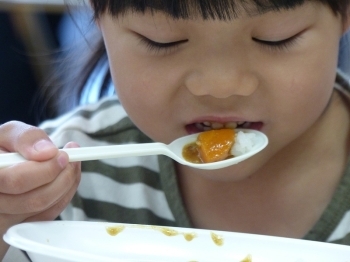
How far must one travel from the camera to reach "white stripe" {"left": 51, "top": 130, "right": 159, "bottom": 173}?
3.30 ft

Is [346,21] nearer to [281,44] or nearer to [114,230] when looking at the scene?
[281,44]

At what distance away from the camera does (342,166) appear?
91 centimetres

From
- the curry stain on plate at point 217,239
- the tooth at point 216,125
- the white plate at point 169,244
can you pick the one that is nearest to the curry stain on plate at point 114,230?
the white plate at point 169,244

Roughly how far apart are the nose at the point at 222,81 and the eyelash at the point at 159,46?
0.14 ft

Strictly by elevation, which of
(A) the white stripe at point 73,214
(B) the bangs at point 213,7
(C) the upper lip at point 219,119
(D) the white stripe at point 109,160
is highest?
(B) the bangs at point 213,7

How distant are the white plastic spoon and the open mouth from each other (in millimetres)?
11

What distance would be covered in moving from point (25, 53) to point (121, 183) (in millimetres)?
1084

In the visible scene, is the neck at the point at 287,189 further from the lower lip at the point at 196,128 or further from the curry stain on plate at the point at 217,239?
the curry stain on plate at the point at 217,239

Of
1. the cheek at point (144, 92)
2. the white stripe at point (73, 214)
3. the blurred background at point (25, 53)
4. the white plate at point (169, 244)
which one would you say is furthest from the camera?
the blurred background at point (25, 53)

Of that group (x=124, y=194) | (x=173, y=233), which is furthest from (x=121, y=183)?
(x=173, y=233)

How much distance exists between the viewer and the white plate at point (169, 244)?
58cm

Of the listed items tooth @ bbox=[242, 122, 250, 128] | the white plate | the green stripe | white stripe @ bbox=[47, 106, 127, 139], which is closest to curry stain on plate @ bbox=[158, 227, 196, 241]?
the white plate

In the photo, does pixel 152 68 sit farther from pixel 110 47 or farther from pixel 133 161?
pixel 133 161

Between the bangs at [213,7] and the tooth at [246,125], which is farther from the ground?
the bangs at [213,7]
